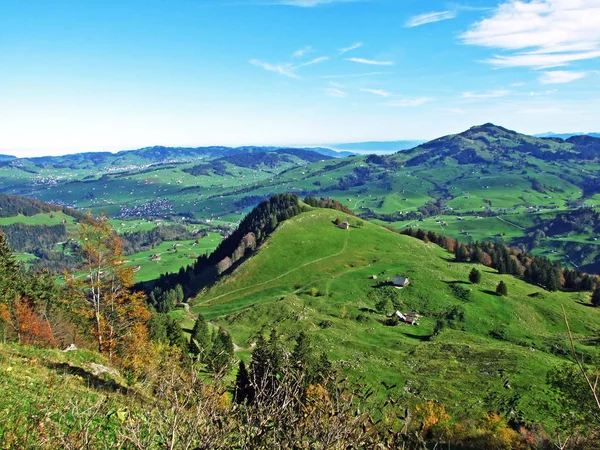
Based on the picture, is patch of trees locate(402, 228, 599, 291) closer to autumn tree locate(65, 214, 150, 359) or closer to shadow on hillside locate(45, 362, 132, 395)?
autumn tree locate(65, 214, 150, 359)

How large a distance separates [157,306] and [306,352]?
85.4m

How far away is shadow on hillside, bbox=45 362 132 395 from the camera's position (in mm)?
24844

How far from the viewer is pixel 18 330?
164 feet

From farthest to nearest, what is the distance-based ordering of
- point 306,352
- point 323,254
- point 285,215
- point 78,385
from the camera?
1. point 285,215
2. point 323,254
3. point 306,352
4. point 78,385

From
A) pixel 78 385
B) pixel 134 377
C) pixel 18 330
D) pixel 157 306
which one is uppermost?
pixel 78 385

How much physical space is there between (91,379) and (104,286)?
10.2 meters

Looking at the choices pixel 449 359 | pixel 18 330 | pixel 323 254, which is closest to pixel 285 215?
pixel 323 254

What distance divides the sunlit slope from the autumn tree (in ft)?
112

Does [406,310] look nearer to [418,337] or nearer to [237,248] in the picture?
[418,337]

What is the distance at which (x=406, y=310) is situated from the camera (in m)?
105

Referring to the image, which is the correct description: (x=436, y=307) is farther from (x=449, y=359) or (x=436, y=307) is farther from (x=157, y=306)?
(x=157, y=306)

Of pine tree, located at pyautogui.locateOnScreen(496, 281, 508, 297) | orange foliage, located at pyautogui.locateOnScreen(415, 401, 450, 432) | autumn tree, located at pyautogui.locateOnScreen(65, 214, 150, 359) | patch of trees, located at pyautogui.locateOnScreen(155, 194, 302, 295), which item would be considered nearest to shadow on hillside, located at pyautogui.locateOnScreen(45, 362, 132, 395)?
autumn tree, located at pyautogui.locateOnScreen(65, 214, 150, 359)

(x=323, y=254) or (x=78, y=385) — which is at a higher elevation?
(x=78, y=385)

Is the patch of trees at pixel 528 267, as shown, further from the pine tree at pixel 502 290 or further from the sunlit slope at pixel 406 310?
the pine tree at pixel 502 290
